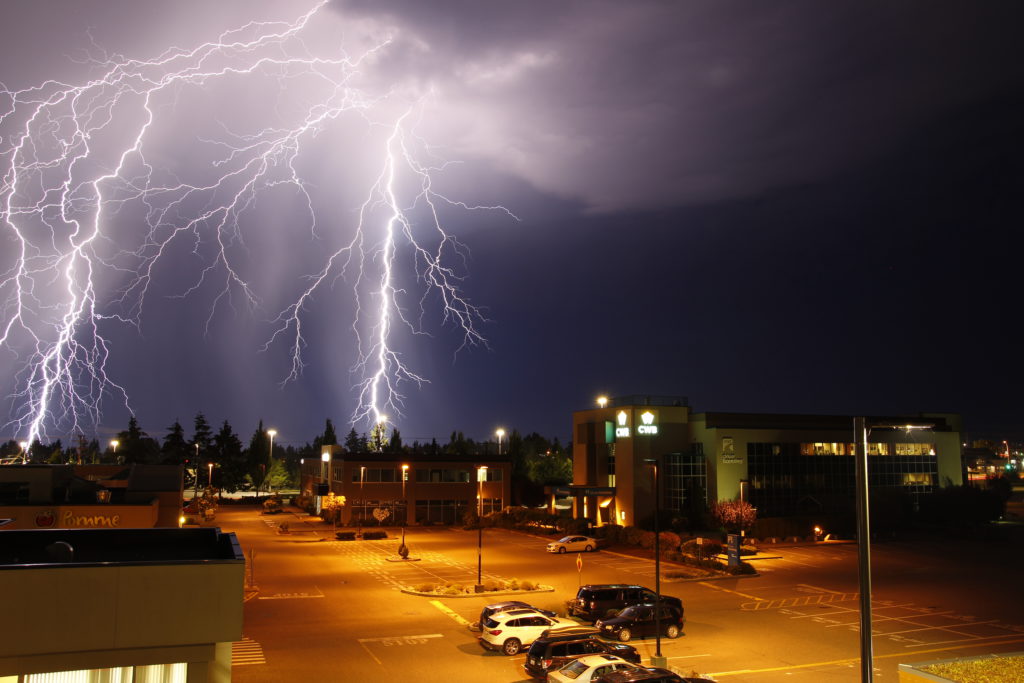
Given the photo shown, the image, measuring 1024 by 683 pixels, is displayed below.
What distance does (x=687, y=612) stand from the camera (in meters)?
26.6

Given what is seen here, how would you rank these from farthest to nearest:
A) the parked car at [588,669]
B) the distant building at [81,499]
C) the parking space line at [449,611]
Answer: the parking space line at [449,611]
the distant building at [81,499]
the parked car at [588,669]

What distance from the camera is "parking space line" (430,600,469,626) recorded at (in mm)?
24391

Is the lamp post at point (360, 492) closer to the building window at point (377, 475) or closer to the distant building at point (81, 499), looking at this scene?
the building window at point (377, 475)

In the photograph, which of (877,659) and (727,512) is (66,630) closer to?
(877,659)

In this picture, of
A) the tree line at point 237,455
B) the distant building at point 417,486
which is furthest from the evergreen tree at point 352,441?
the distant building at point 417,486

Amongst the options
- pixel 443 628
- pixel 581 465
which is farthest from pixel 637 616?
pixel 581 465

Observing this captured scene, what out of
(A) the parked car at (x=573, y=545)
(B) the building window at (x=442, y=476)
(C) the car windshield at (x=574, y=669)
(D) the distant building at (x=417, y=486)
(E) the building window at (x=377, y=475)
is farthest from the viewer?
(B) the building window at (x=442, y=476)

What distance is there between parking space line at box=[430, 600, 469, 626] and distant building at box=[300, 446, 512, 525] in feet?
103

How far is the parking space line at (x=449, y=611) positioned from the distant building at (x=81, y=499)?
10.4 meters

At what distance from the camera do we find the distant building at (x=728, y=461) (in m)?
50.3

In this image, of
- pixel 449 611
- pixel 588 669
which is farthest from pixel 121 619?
pixel 449 611

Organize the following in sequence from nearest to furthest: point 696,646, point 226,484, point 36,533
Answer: point 36,533 → point 696,646 → point 226,484

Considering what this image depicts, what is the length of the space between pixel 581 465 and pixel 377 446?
3912cm

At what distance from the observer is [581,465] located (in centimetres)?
5656
